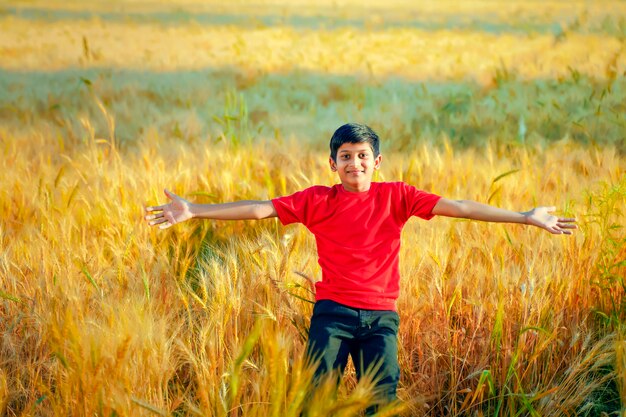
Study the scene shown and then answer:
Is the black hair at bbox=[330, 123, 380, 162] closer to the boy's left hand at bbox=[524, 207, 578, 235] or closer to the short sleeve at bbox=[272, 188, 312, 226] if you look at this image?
the short sleeve at bbox=[272, 188, 312, 226]

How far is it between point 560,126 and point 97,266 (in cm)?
334

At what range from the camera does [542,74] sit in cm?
641

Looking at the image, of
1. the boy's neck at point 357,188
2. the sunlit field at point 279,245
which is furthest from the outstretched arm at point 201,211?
the boy's neck at point 357,188

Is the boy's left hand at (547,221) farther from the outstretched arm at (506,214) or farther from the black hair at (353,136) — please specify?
the black hair at (353,136)

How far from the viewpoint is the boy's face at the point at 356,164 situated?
204 centimetres

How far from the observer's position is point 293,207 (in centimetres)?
207

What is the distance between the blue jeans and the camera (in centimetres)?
186

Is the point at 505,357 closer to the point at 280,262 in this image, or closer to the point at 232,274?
the point at 280,262

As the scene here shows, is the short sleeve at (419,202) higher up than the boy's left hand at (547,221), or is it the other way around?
the short sleeve at (419,202)

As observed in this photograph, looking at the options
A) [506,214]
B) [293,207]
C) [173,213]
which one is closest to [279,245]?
[293,207]

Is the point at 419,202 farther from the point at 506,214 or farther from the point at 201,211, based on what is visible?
the point at 201,211

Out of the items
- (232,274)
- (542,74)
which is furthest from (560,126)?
(232,274)

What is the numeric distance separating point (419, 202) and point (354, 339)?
435mm

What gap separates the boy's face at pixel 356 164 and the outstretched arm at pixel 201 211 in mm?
236
